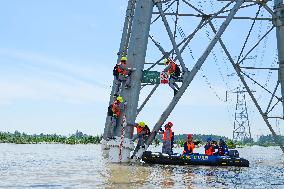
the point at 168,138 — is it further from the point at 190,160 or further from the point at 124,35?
the point at 124,35

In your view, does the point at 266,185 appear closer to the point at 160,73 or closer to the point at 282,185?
the point at 282,185

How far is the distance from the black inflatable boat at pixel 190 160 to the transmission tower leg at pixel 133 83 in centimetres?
114

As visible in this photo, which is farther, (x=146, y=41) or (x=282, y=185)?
(x=146, y=41)

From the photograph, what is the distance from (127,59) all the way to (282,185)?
10179 millimetres

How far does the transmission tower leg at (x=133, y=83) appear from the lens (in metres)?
21.9

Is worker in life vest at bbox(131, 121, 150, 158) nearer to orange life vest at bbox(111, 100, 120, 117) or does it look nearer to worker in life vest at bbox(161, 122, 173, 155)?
worker in life vest at bbox(161, 122, 173, 155)

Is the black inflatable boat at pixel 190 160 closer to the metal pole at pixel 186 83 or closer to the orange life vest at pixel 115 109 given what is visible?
the metal pole at pixel 186 83

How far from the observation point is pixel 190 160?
22.6 m

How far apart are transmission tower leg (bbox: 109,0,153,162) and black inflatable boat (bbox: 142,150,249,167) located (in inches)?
45.0

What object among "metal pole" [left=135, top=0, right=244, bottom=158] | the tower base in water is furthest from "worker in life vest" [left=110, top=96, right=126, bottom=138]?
"metal pole" [left=135, top=0, right=244, bottom=158]

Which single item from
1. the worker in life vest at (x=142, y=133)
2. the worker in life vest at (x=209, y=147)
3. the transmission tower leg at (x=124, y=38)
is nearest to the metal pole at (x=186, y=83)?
the worker in life vest at (x=142, y=133)

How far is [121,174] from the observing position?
52.8 feet

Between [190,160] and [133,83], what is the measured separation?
15.1ft

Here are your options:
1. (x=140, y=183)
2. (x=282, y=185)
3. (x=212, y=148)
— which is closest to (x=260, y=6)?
(x=212, y=148)
